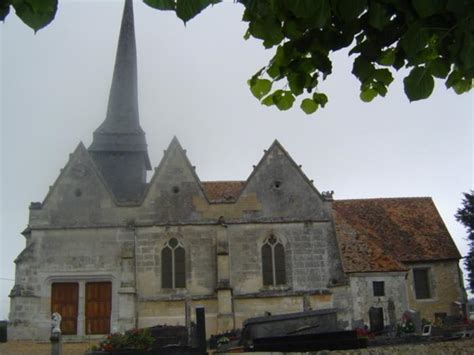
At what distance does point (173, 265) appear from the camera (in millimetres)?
24219

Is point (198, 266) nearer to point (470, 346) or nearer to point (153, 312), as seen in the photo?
point (153, 312)

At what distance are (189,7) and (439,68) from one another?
2.12 m

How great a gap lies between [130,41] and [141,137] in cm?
796

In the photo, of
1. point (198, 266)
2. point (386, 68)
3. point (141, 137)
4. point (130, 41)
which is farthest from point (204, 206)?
point (386, 68)

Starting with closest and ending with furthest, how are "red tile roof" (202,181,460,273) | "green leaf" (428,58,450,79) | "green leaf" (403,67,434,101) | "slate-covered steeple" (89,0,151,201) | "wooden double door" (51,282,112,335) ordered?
"green leaf" (403,67,434,101) → "green leaf" (428,58,450,79) → "wooden double door" (51,282,112,335) → "red tile roof" (202,181,460,273) → "slate-covered steeple" (89,0,151,201)

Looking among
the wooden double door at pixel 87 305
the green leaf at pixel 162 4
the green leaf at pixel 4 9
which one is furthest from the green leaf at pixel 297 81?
the wooden double door at pixel 87 305

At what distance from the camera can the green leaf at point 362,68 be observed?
440 centimetres

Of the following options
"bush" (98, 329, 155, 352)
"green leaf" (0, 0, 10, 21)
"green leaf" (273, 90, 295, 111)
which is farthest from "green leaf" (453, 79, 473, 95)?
"bush" (98, 329, 155, 352)

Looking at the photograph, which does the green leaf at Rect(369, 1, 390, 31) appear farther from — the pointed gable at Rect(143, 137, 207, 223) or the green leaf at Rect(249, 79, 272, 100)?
the pointed gable at Rect(143, 137, 207, 223)

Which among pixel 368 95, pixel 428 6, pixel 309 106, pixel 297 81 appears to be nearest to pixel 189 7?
pixel 428 6

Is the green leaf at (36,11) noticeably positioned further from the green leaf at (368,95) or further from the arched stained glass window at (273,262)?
the arched stained glass window at (273,262)

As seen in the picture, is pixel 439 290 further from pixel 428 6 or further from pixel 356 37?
pixel 428 6

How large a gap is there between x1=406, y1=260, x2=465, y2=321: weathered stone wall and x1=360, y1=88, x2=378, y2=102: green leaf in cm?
2522

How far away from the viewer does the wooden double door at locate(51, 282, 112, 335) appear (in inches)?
913
